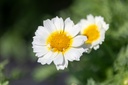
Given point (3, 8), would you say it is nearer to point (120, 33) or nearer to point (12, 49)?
point (12, 49)

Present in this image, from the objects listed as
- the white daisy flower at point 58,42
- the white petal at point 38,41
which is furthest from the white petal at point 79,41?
the white petal at point 38,41

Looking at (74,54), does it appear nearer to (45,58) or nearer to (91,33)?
(45,58)

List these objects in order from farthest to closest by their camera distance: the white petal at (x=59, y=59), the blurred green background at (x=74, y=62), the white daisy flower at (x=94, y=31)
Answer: the blurred green background at (x=74, y=62), the white daisy flower at (x=94, y=31), the white petal at (x=59, y=59)

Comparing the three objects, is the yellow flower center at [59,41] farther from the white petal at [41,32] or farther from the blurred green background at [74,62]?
the blurred green background at [74,62]

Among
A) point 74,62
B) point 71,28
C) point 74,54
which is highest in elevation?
point 74,62

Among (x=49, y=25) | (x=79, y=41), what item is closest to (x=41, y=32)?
(x=49, y=25)

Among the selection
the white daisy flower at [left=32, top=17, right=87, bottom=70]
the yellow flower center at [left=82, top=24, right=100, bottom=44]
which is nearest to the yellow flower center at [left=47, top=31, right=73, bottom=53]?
the white daisy flower at [left=32, top=17, right=87, bottom=70]

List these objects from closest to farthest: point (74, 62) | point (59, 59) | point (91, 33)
Answer: point (59, 59)
point (91, 33)
point (74, 62)
